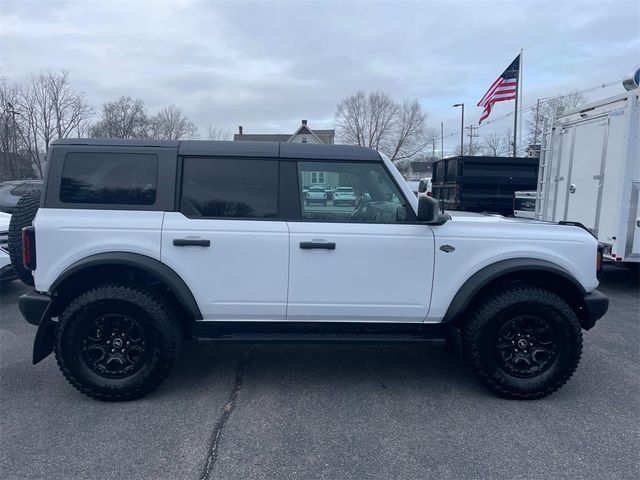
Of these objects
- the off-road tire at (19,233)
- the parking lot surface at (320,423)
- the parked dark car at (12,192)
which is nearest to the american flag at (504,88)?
the parked dark car at (12,192)

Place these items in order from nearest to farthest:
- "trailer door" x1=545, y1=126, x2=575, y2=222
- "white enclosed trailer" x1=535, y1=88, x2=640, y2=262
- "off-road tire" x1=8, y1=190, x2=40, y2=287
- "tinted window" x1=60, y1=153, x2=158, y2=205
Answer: "tinted window" x1=60, y1=153, x2=158, y2=205
"off-road tire" x1=8, y1=190, x2=40, y2=287
"white enclosed trailer" x1=535, y1=88, x2=640, y2=262
"trailer door" x1=545, y1=126, x2=575, y2=222

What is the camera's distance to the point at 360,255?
147 inches

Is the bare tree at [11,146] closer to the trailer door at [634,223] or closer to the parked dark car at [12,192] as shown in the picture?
the parked dark car at [12,192]

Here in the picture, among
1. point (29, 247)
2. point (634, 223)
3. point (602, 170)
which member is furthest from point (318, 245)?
point (602, 170)

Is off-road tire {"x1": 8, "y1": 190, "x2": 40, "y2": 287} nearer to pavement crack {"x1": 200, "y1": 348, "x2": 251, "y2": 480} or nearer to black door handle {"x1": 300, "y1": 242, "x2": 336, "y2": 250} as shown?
pavement crack {"x1": 200, "y1": 348, "x2": 251, "y2": 480}

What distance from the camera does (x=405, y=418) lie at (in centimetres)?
355

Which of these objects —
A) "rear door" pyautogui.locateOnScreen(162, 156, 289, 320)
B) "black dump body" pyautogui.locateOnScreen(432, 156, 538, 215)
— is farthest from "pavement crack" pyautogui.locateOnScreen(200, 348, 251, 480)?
"black dump body" pyautogui.locateOnScreen(432, 156, 538, 215)

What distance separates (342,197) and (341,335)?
108 cm

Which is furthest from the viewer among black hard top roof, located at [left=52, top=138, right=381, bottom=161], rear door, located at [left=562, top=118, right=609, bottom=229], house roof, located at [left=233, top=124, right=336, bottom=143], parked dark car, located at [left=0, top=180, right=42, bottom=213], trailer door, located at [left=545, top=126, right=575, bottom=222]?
house roof, located at [left=233, top=124, right=336, bottom=143]

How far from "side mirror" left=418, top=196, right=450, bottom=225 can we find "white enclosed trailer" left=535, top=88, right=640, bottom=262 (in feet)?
15.1

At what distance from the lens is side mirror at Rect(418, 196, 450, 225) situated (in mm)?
3629

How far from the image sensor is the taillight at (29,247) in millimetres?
3627

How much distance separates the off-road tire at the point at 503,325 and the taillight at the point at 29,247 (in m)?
3.31

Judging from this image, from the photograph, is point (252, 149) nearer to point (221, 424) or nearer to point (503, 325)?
point (221, 424)
